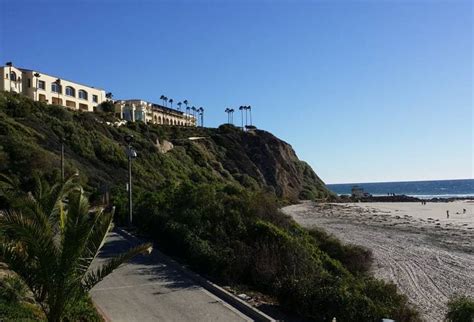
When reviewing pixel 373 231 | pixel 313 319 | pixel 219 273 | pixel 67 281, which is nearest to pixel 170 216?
pixel 219 273

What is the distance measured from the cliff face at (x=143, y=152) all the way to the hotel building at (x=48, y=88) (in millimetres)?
8379

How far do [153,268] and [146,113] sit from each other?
80.5 m

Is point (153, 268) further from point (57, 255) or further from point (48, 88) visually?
point (48, 88)

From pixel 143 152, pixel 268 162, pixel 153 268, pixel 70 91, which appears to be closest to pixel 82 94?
pixel 70 91

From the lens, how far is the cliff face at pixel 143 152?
100 feet

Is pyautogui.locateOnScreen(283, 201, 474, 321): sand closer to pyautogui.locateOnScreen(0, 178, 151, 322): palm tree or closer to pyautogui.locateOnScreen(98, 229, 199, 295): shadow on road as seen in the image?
pyautogui.locateOnScreen(98, 229, 199, 295): shadow on road

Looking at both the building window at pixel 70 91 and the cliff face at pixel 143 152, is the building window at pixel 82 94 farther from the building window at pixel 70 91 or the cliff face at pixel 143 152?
the cliff face at pixel 143 152

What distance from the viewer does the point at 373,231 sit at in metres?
34.4

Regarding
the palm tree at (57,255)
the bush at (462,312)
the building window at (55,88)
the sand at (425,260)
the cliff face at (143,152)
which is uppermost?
the building window at (55,88)

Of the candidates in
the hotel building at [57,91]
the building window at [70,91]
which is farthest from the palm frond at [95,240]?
the building window at [70,91]

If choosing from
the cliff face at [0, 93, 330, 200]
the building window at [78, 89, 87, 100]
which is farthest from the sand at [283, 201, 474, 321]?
the building window at [78, 89, 87, 100]

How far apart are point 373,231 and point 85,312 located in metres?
29.8

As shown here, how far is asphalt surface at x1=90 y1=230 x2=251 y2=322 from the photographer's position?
859 centimetres

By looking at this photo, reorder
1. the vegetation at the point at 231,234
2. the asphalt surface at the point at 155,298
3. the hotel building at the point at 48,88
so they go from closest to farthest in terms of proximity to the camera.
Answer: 1. the asphalt surface at the point at 155,298
2. the vegetation at the point at 231,234
3. the hotel building at the point at 48,88
